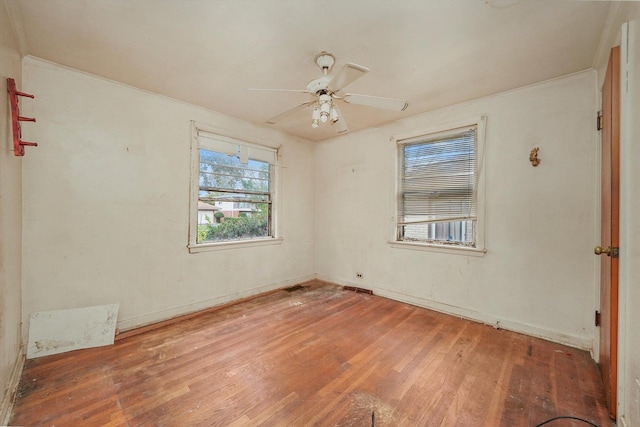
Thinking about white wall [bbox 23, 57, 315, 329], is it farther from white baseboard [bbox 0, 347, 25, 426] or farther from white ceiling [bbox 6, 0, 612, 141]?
white baseboard [bbox 0, 347, 25, 426]

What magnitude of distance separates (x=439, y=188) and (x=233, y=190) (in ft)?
8.99

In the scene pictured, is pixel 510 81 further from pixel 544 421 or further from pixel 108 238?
pixel 108 238

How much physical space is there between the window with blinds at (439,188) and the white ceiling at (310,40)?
0.66 m

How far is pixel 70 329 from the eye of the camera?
2293mm

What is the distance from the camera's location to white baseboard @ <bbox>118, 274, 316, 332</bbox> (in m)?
2.66

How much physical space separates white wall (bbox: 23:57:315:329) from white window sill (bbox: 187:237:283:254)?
0.24 feet

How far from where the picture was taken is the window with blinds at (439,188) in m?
3.03

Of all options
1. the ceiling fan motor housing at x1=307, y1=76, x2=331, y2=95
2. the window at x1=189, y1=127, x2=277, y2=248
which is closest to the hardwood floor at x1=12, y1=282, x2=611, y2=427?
the window at x1=189, y1=127, x2=277, y2=248

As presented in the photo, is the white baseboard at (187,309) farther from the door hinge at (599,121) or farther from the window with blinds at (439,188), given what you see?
the door hinge at (599,121)

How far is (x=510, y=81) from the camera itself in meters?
2.51

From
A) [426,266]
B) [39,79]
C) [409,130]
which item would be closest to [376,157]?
[409,130]

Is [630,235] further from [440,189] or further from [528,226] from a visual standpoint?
[440,189]

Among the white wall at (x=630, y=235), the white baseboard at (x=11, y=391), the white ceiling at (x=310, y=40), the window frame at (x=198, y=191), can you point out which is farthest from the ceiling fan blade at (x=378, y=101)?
the white baseboard at (x=11, y=391)

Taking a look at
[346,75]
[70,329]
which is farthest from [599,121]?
[70,329]
